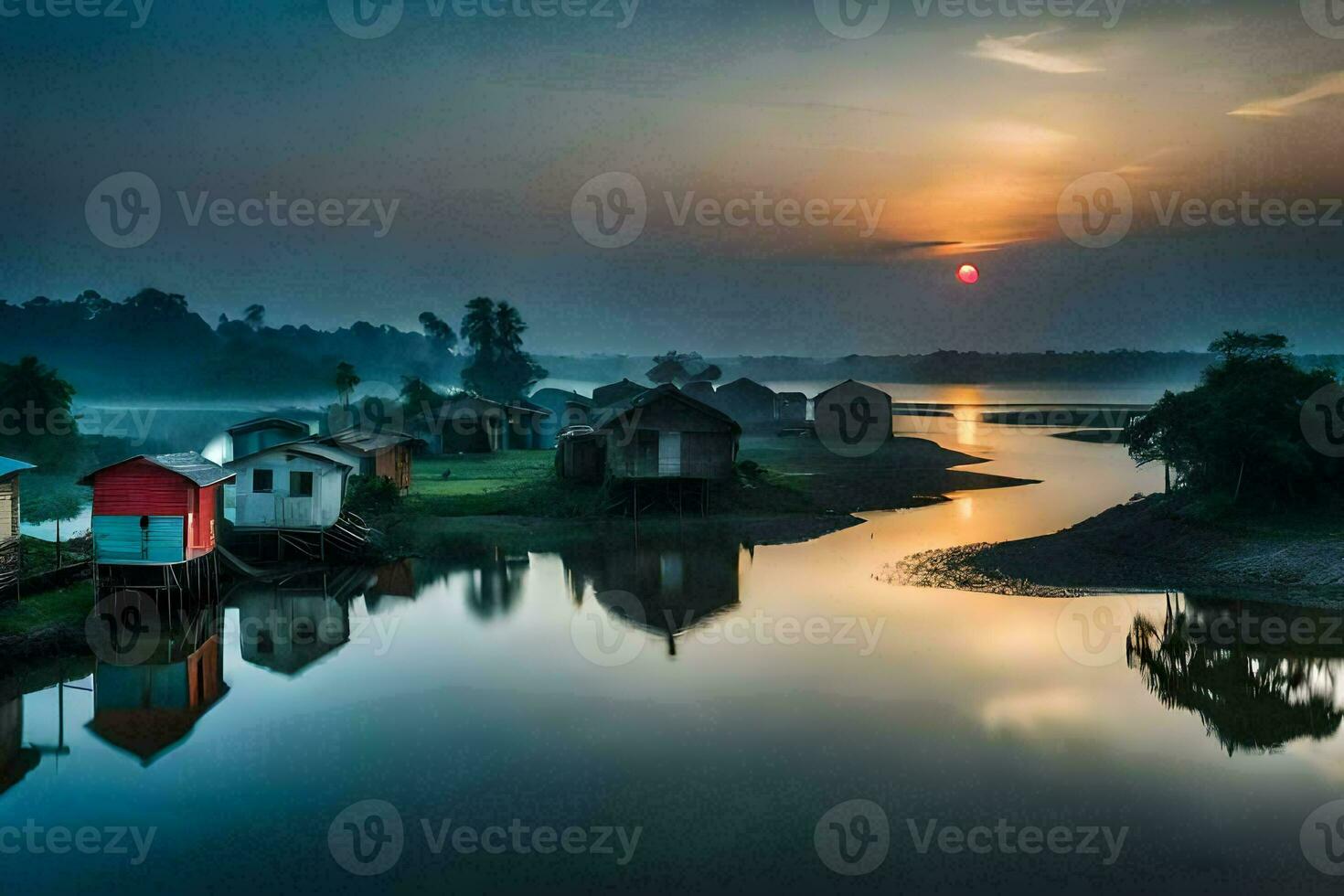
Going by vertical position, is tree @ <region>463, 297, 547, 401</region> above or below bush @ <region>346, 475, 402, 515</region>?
above

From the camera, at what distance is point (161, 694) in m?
21.7

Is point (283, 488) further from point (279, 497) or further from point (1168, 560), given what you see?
point (1168, 560)

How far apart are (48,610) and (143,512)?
3.18 meters

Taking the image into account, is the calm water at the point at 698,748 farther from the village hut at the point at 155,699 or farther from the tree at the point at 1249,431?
the tree at the point at 1249,431

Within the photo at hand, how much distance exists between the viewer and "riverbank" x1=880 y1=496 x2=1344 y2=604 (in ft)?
91.8

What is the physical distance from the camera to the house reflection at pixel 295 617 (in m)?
24.2

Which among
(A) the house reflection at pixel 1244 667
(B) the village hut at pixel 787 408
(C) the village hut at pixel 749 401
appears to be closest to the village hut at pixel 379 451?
(A) the house reflection at pixel 1244 667

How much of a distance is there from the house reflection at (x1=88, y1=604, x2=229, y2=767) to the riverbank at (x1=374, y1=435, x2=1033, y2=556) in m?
11.9

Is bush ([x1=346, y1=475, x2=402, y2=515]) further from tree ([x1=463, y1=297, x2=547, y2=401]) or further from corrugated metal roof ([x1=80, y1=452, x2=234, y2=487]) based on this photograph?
tree ([x1=463, y1=297, x2=547, y2=401])

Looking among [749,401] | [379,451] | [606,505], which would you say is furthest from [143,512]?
[749,401]

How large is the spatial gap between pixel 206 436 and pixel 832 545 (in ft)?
203

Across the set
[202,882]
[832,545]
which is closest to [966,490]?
[832,545]

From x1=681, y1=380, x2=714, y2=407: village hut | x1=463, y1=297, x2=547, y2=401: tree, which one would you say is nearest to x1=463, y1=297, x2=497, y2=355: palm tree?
x1=463, y1=297, x2=547, y2=401: tree

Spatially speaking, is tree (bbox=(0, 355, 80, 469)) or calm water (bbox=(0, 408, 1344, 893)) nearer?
calm water (bbox=(0, 408, 1344, 893))
